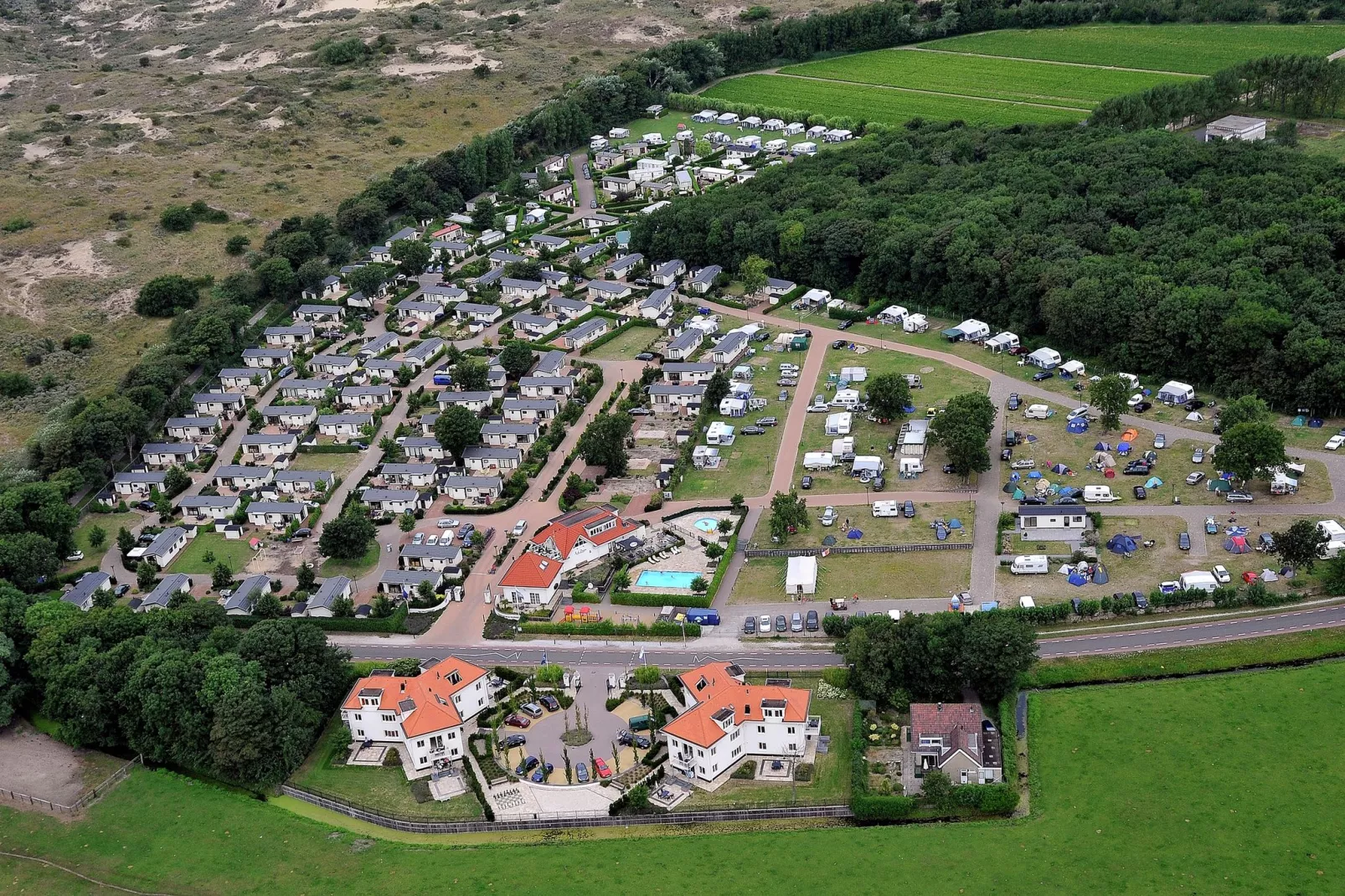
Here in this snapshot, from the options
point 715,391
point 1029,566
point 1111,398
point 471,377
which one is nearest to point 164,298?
point 471,377

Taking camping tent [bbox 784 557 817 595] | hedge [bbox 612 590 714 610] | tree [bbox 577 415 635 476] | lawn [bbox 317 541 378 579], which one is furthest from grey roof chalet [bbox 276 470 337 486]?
camping tent [bbox 784 557 817 595]

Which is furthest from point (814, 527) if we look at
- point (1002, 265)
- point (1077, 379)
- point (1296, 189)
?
point (1296, 189)

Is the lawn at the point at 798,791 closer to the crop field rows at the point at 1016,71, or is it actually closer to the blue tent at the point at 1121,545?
the blue tent at the point at 1121,545

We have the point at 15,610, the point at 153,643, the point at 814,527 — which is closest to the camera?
the point at 153,643

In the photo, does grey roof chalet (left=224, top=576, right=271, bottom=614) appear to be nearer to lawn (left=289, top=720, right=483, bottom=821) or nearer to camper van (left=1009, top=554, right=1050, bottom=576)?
lawn (left=289, top=720, right=483, bottom=821)

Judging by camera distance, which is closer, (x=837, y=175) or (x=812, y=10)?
(x=837, y=175)

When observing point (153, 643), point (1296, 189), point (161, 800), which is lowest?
point (161, 800)

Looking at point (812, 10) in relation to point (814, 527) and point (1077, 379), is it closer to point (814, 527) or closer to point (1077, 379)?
point (1077, 379)
